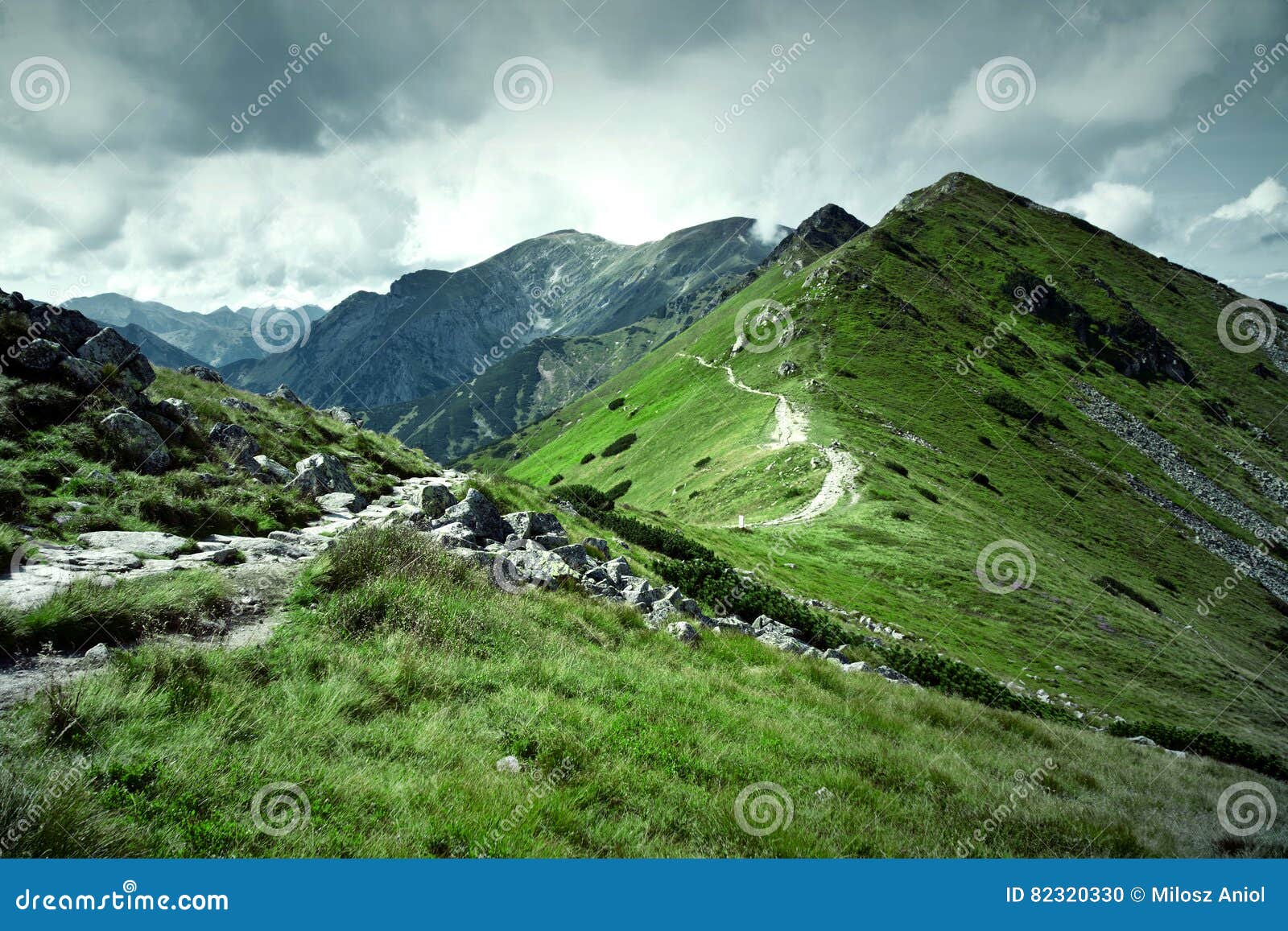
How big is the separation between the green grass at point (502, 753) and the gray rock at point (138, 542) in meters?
2.68

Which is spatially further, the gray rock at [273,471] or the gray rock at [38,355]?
the gray rock at [273,471]

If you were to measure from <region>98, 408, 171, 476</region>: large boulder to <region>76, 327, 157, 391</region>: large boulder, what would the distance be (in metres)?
2.08

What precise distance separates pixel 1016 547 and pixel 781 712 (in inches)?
1967

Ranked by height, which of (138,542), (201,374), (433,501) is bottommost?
(138,542)

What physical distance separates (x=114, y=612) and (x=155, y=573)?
1285 mm

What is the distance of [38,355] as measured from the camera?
1242cm

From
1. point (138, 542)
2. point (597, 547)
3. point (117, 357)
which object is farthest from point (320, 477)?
point (597, 547)

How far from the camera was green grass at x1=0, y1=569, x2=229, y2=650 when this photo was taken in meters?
5.89

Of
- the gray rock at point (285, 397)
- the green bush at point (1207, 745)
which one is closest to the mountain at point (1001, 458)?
the green bush at point (1207, 745)

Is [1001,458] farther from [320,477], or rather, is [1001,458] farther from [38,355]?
[38,355]

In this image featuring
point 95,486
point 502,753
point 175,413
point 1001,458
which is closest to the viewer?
point 502,753

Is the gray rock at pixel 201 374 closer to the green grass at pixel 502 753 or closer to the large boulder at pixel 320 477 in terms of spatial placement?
the large boulder at pixel 320 477

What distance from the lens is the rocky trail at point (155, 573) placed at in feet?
18.7

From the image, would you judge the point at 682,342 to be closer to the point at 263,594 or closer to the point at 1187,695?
the point at 1187,695
